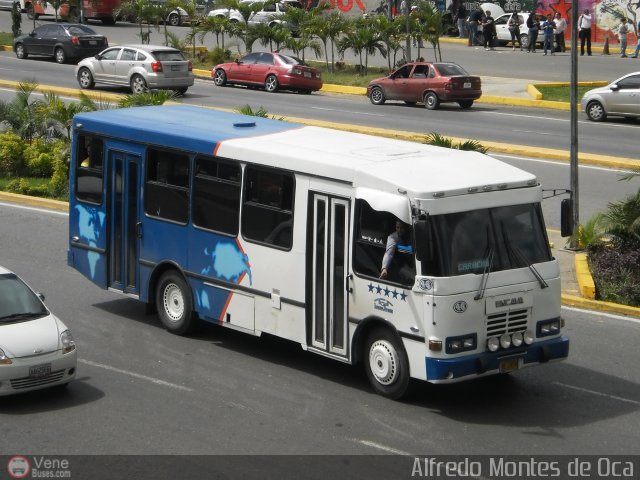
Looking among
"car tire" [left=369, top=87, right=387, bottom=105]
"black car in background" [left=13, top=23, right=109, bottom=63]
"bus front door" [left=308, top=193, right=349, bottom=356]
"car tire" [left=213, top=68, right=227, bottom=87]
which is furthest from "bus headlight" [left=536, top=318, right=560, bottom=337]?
"black car in background" [left=13, top=23, right=109, bottom=63]

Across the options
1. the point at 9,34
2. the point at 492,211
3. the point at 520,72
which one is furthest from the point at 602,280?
the point at 9,34

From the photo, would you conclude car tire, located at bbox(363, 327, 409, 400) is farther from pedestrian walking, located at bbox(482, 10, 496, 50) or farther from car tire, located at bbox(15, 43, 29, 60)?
pedestrian walking, located at bbox(482, 10, 496, 50)

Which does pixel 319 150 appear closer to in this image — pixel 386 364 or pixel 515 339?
pixel 386 364

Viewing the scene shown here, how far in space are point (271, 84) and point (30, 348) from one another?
99.9 feet

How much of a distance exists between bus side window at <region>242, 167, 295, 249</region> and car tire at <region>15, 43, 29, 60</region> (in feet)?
125

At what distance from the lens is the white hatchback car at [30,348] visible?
1138 cm

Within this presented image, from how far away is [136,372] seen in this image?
42.7 ft

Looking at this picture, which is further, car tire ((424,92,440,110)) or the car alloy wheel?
the car alloy wheel

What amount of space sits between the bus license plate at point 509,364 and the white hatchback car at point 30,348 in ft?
14.6

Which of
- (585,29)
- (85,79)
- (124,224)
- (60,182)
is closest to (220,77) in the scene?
(85,79)

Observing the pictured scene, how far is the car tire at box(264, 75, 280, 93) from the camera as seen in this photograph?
4094 cm

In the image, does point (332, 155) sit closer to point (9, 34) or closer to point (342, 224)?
point (342, 224)

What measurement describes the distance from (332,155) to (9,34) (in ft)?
157

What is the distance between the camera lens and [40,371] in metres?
11.5
